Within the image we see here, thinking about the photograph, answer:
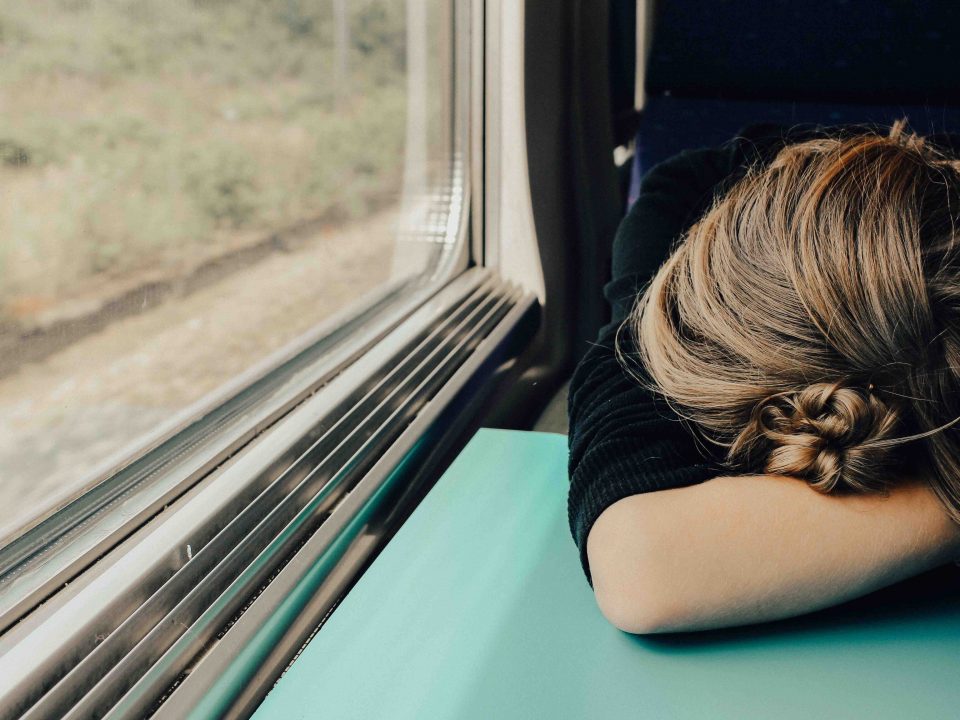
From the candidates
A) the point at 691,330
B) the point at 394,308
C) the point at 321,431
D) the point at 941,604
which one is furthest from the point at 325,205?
the point at 941,604

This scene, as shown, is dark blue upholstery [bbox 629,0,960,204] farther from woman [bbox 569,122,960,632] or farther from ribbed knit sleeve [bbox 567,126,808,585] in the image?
woman [bbox 569,122,960,632]

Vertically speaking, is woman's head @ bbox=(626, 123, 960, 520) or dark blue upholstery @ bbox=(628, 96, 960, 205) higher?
dark blue upholstery @ bbox=(628, 96, 960, 205)

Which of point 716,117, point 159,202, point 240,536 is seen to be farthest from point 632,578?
point 716,117

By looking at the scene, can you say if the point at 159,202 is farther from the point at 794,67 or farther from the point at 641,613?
the point at 794,67

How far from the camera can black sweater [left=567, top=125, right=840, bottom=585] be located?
29.7 inches

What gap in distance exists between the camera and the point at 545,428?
175 centimetres

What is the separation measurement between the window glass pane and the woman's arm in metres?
0.54

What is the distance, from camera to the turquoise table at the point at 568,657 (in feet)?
2.17

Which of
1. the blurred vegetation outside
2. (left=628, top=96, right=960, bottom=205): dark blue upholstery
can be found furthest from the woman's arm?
(left=628, top=96, right=960, bottom=205): dark blue upholstery

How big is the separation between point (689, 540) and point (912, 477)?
0.24 m

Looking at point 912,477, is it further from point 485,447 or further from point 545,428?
point 545,428

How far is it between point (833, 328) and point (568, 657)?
0.38m

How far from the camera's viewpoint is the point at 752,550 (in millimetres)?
695

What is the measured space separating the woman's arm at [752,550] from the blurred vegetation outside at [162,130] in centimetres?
60
